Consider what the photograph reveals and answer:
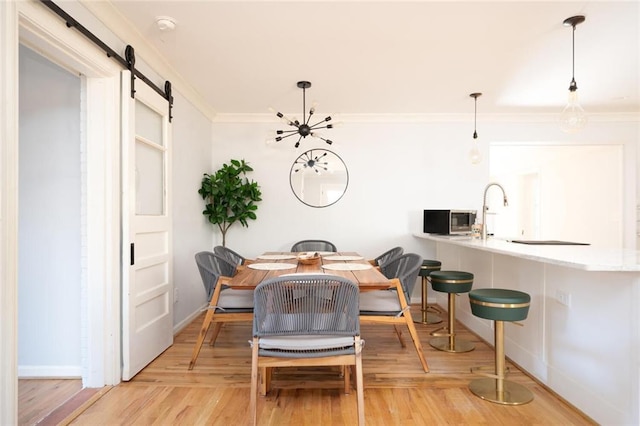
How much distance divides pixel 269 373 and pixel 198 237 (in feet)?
7.36

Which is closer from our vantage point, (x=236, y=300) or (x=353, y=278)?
(x=353, y=278)

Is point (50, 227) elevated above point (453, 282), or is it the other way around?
point (50, 227)

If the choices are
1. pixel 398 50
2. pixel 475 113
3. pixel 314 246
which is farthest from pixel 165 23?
pixel 475 113

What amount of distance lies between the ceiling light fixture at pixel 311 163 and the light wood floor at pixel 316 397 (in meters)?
2.45

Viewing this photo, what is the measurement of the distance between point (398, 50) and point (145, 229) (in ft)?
7.62

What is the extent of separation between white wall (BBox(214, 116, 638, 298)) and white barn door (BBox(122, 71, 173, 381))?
5.50ft

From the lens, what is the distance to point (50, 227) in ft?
8.09

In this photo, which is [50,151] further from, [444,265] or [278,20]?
[444,265]

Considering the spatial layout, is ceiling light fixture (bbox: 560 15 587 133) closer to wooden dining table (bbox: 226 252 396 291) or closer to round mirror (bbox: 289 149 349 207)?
wooden dining table (bbox: 226 252 396 291)

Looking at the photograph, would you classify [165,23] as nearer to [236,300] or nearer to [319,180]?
[236,300]

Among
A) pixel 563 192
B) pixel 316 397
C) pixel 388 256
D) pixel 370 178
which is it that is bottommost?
pixel 316 397

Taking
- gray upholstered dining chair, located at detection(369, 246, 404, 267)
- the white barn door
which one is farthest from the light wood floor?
gray upholstered dining chair, located at detection(369, 246, 404, 267)

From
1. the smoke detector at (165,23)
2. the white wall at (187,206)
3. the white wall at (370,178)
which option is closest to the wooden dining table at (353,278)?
the white wall at (187,206)

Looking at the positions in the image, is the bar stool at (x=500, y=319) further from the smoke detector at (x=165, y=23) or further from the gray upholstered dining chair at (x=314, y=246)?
the smoke detector at (x=165, y=23)
